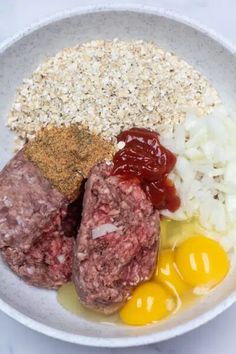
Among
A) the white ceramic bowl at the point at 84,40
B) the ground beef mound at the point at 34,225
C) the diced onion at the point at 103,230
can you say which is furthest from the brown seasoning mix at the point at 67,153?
the white ceramic bowl at the point at 84,40

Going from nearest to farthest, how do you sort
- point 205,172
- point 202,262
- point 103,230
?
1. point 103,230
2. point 202,262
3. point 205,172

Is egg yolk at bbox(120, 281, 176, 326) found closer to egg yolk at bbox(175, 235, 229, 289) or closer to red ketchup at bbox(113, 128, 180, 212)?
egg yolk at bbox(175, 235, 229, 289)

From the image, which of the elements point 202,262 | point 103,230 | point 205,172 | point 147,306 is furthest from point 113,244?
point 205,172

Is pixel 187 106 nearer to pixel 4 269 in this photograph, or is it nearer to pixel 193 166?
pixel 193 166

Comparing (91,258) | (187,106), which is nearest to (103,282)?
(91,258)

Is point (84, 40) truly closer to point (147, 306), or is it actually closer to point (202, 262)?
point (202, 262)

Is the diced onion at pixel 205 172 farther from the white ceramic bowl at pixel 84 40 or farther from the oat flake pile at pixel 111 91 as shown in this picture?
the white ceramic bowl at pixel 84 40

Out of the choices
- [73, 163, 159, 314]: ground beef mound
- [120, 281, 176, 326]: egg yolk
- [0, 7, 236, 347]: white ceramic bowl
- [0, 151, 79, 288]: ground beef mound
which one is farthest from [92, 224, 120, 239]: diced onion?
[0, 7, 236, 347]: white ceramic bowl

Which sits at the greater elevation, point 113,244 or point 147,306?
point 113,244
